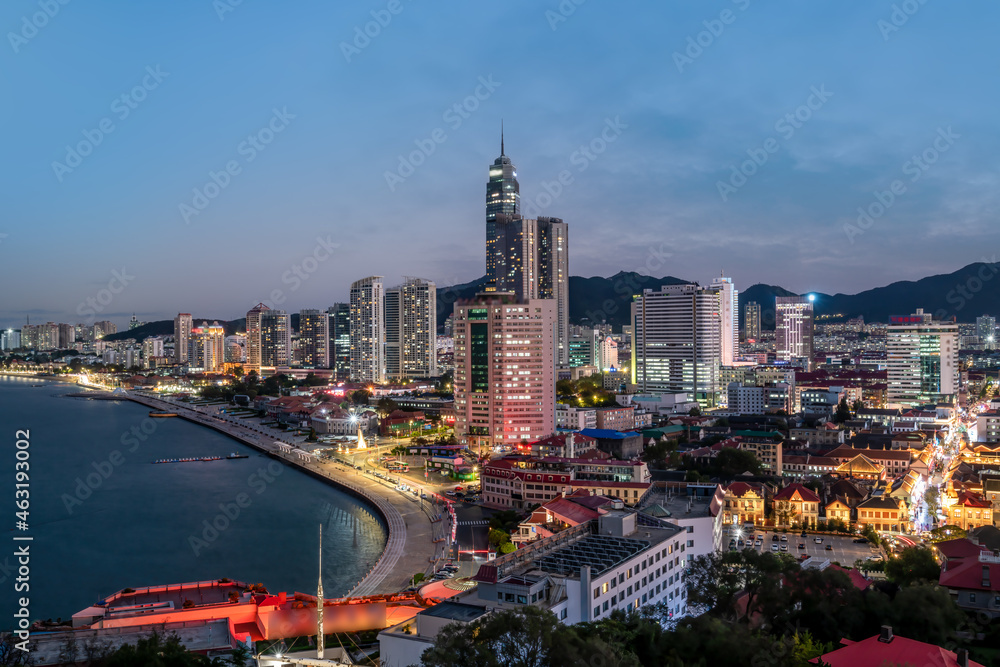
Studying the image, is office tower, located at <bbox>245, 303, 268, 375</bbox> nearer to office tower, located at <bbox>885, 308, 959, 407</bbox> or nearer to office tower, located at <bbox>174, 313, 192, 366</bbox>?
office tower, located at <bbox>174, 313, 192, 366</bbox>

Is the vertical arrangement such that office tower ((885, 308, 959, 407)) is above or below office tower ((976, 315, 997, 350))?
below

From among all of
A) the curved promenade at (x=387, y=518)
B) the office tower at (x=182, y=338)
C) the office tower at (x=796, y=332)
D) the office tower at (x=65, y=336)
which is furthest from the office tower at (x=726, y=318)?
the office tower at (x=65, y=336)

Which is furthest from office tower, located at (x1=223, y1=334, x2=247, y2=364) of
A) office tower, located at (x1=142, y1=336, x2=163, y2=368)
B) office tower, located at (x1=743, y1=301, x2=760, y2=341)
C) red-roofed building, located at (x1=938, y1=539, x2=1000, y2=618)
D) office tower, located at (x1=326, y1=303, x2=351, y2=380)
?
red-roofed building, located at (x1=938, y1=539, x2=1000, y2=618)

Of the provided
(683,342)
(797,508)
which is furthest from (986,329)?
(797,508)

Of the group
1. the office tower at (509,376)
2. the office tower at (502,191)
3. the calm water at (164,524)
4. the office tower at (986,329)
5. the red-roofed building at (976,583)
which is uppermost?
the office tower at (502,191)

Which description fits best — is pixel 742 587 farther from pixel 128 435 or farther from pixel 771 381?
pixel 771 381

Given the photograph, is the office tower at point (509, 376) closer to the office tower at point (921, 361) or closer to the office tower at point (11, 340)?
the office tower at point (921, 361)

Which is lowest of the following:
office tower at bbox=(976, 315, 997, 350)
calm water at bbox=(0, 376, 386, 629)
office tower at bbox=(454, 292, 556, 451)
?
calm water at bbox=(0, 376, 386, 629)
